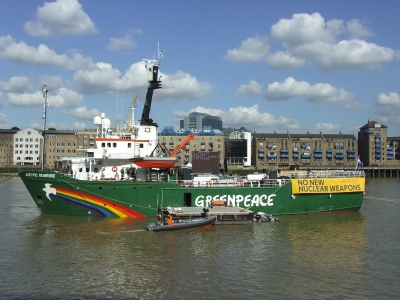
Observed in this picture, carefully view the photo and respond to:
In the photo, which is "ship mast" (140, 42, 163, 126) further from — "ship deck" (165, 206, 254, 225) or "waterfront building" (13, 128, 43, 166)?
"waterfront building" (13, 128, 43, 166)

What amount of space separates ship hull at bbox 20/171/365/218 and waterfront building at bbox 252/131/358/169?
298 ft

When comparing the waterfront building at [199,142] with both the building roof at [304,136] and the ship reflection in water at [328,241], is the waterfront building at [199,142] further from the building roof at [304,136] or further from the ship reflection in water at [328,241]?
the ship reflection in water at [328,241]

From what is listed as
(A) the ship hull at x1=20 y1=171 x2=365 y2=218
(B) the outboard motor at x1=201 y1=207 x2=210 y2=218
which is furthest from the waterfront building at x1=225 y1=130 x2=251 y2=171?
(B) the outboard motor at x1=201 y1=207 x2=210 y2=218

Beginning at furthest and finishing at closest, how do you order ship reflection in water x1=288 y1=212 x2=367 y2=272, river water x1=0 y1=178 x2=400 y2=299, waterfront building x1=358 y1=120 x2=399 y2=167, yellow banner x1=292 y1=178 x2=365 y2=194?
waterfront building x1=358 y1=120 x2=399 y2=167
yellow banner x1=292 y1=178 x2=365 y2=194
ship reflection in water x1=288 y1=212 x2=367 y2=272
river water x1=0 y1=178 x2=400 y2=299

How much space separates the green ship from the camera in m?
29.3

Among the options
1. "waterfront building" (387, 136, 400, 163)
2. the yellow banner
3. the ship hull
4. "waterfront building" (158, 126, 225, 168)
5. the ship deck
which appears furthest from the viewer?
"waterfront building" (387, 136, 400, 163)

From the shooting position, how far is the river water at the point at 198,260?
15859 millimetres

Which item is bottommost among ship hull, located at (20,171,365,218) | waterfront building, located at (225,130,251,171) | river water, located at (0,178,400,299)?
river water, located at (0,178,400,299)

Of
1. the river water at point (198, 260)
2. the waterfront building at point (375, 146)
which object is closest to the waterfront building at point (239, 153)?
the waterfront building at point (375, 146)

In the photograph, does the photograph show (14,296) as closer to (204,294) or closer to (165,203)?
(204,294)

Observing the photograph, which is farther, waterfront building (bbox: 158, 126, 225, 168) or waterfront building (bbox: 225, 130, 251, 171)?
waterfront building (bbox: 225, 130, 251, 171)

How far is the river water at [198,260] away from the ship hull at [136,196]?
3.37 feet

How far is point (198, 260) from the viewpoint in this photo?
19.7m

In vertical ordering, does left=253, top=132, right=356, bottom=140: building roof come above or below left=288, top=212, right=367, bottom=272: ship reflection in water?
above
